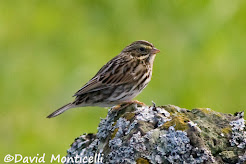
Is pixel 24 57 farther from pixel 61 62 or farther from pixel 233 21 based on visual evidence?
pixel 233 21

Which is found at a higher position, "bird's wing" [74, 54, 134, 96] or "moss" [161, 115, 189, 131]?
"bird's wing" [74, 54, 134, 96]

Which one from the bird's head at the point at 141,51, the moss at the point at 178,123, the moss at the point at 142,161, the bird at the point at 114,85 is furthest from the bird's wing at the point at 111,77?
the moss at the point at 142,161

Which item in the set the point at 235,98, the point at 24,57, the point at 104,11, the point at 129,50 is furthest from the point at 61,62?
the point at 129,50

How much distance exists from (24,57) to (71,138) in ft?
11.1

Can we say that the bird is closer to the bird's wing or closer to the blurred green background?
the bird's wing

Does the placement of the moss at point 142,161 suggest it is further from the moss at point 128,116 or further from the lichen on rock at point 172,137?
the moss at point 128,116

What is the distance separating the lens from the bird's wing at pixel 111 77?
27.7 ft

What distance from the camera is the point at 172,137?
6.19m

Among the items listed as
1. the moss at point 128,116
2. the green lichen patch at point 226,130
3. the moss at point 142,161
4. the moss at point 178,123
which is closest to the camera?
the moss at point 142,161

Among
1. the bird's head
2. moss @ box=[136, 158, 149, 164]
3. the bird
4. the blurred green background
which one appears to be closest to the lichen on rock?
moss @ box=[136, 158, 149, 164]

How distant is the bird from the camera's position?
331 inches

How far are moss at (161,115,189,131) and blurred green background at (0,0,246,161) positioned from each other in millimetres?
4859

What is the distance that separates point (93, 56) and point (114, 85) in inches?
214

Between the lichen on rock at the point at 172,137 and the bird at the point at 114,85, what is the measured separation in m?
1.61
